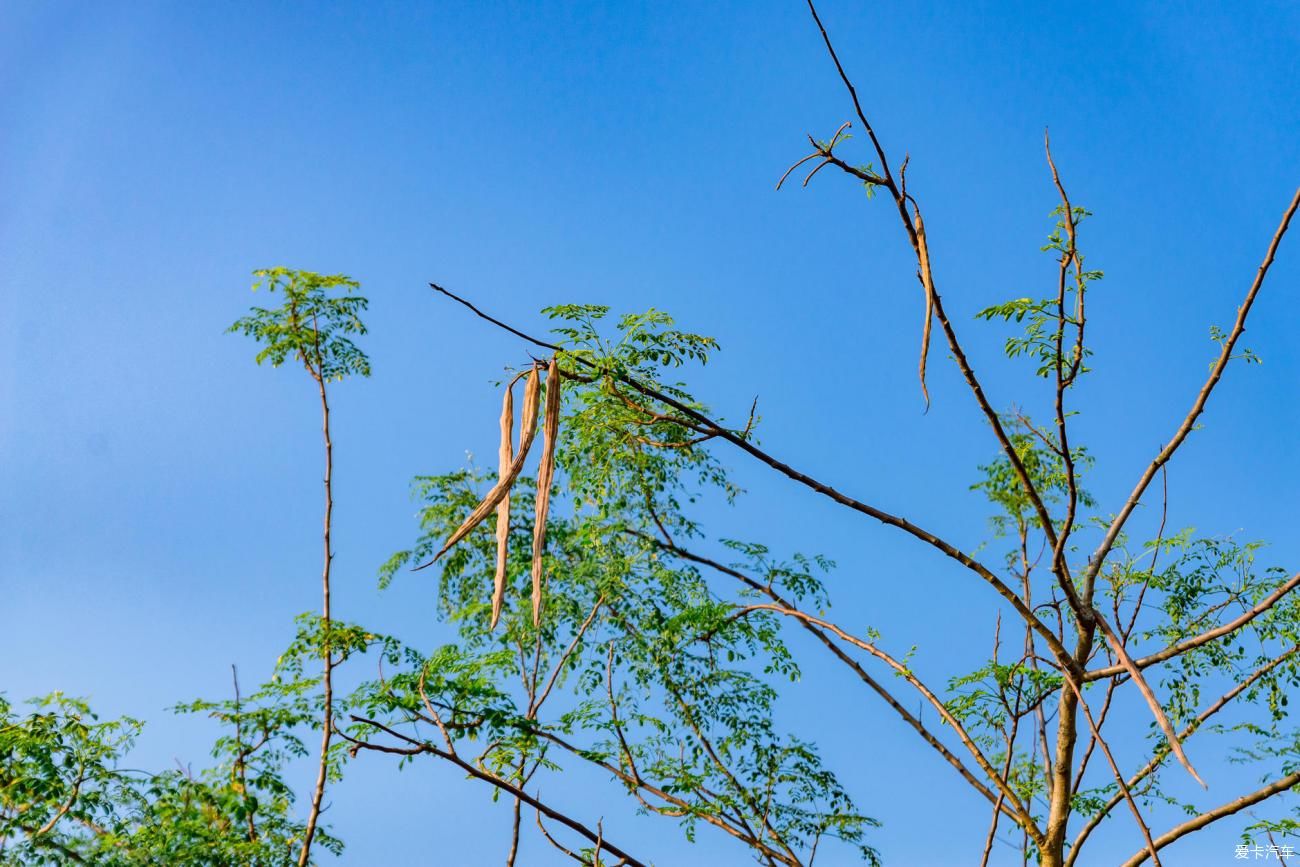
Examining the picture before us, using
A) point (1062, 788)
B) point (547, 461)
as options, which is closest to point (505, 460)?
point (547, 461)

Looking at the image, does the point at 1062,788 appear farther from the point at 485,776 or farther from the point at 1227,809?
the point at 485,776

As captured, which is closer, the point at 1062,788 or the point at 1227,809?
the point at 1227,809

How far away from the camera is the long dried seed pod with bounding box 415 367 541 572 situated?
2311 mm

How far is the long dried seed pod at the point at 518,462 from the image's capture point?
7.58ft

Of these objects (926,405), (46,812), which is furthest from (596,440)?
(46,812)

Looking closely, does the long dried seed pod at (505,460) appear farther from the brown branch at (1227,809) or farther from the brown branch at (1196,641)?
the brown branch at (1227,809)

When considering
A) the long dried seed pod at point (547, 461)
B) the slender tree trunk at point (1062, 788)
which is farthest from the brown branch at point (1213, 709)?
the long dried seed pod at point (547, 461)

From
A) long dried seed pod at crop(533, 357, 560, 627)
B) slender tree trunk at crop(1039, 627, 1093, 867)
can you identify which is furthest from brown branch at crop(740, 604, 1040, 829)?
long dried seed pod at crop(533, 357, 560, 627)

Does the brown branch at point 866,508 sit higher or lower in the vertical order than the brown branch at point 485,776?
higher

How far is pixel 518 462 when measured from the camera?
8.54 feet

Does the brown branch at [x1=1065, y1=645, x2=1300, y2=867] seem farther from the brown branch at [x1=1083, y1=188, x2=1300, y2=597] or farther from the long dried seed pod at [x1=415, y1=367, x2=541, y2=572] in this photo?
the long dried seed pod at [x1=415, y1=367, x2=541, y2=572]

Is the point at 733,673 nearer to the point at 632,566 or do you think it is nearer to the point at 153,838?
the point at 632,566

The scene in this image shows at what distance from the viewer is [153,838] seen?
4820 millimetres

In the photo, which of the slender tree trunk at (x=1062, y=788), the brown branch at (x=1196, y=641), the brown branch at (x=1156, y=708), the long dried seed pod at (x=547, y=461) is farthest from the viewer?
the slender tree trunk at (x=1062, y=788)
